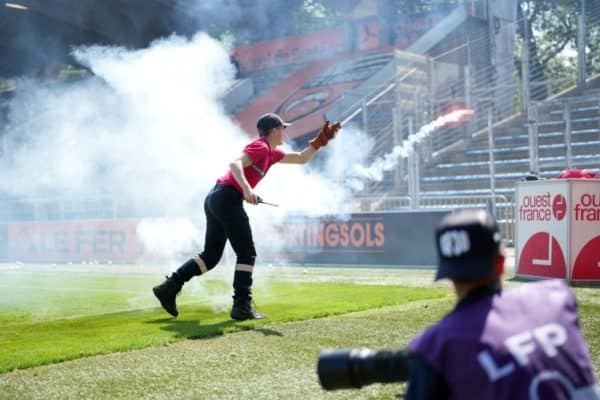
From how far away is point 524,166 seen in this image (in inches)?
754

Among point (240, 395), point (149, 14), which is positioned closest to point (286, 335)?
point (240, 395)

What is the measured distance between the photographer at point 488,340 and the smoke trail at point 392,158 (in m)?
15.5

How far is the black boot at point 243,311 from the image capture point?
6844 mm

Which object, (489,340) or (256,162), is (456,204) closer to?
(256,162)

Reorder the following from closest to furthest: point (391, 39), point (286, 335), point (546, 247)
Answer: point (286, 335), point (546, 247), point (391, 39)

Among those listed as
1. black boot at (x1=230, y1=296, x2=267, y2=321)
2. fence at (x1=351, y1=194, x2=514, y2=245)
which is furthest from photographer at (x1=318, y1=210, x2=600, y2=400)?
fence at (x1=351, y1=194, x2=514, y2=245)

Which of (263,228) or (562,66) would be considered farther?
(562,66)

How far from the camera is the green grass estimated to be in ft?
19.0

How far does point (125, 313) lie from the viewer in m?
7.84

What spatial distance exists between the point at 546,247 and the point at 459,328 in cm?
836

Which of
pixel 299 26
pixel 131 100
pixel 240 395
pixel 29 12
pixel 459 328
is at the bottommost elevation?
pixel 240 395

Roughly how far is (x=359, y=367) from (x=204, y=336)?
13.1 feet

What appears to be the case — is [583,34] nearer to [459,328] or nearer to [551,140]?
[551,140]

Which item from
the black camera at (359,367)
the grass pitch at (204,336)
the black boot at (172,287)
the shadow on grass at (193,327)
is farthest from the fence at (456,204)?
the black camera at (359,367)
